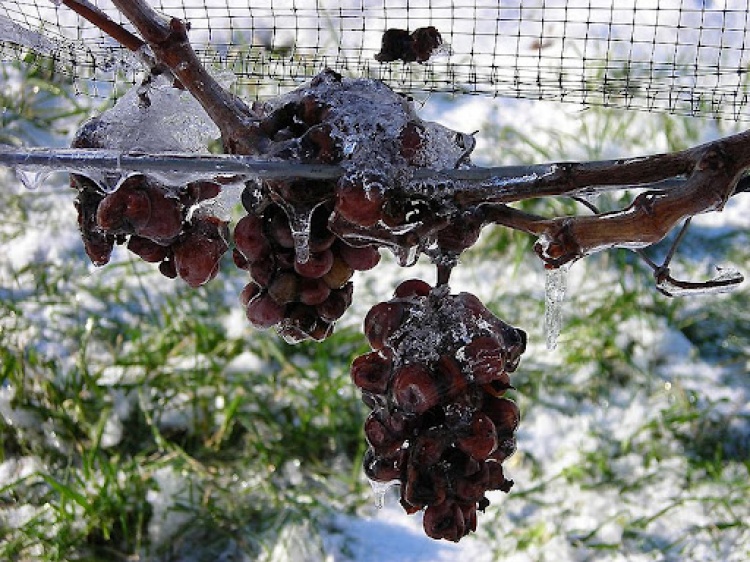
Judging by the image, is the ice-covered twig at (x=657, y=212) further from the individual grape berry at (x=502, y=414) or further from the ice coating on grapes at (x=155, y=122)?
the ice coating on grapes at (x=155, y=122)

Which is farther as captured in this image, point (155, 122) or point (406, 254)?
point (155, 122)

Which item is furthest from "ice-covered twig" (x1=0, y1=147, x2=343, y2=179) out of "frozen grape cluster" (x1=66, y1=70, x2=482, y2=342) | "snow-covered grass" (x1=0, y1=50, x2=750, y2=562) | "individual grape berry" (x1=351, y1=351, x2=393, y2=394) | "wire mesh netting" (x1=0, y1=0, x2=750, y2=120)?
"snow-covered grass" (x1=0, y1=50, x2=750, y2=562)

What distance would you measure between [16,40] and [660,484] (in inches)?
46.2

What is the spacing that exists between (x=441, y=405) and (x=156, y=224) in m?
0.19

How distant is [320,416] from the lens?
1.58 meters

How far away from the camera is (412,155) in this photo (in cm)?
51

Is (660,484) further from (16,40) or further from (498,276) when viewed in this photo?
(16,40)

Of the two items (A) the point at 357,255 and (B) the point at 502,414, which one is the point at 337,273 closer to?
(A) the point at 357,255

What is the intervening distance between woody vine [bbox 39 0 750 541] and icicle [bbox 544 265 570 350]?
76 millimetres

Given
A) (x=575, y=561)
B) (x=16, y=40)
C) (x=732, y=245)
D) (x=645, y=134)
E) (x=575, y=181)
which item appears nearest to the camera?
(x=575, y=181)

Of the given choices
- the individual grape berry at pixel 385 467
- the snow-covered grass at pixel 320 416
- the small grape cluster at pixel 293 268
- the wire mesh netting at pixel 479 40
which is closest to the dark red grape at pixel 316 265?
the small grape cluster at pixel 293 268

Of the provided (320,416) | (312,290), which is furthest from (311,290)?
(320,416)

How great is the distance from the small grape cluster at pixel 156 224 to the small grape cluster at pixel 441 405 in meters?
0.11

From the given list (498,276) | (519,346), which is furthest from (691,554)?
(519,346)
